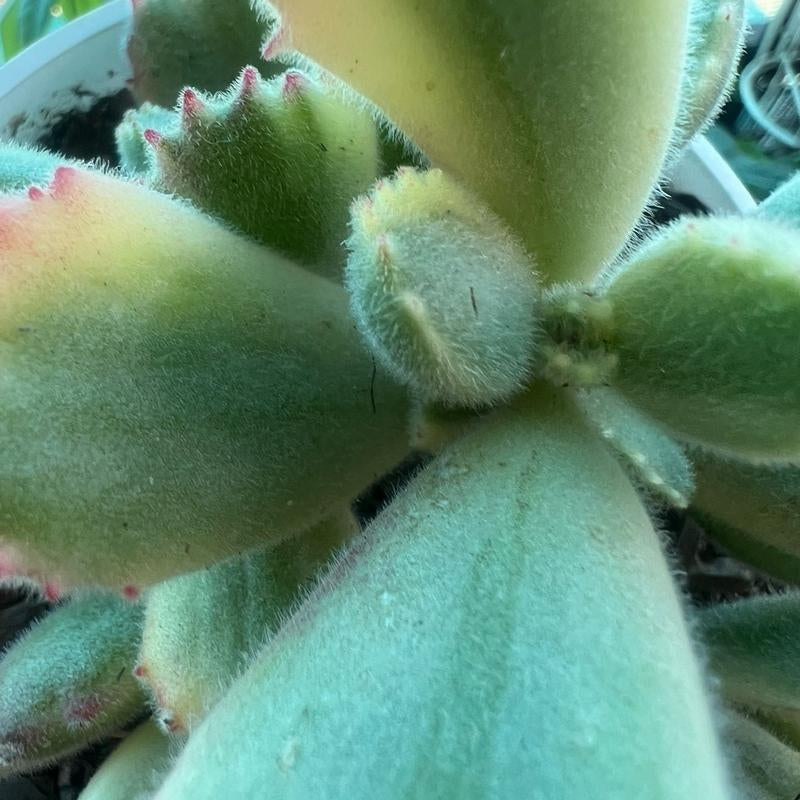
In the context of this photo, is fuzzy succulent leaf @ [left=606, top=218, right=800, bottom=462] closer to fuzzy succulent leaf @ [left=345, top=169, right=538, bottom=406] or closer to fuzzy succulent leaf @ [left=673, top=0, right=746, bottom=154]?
fuzzy succulent leaf @ [left=345, top=169, right=538, bottom=406]

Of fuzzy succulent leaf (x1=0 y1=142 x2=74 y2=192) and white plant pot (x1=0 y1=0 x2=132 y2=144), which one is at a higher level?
fuzzy succulent leaf (x1=0 y1=142 x2=74 y2=192)

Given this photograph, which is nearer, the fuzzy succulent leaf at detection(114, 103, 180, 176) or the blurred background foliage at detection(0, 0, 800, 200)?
the fuzzy succulent leaf at detection(114, 103, 180, 176)

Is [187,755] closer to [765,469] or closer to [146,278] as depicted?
[146,278]

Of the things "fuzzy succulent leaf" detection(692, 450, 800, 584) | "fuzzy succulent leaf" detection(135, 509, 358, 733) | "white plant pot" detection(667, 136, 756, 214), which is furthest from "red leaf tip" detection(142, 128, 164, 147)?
"white plant pot" detection(667, 136, 756, 214)

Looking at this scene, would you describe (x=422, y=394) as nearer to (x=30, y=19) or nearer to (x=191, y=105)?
(x=191, y=105)

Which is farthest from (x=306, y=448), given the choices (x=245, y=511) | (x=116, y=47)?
(x=116, y=47)

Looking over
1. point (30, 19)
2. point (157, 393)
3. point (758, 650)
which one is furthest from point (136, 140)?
point (30, 19)

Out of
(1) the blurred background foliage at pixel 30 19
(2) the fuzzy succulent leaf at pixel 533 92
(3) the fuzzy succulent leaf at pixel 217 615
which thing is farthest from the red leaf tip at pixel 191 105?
(1) the blurred background foliage at pixel 30 19
